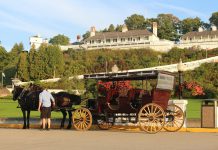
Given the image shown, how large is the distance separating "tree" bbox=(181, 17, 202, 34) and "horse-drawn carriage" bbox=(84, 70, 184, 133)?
116 meters

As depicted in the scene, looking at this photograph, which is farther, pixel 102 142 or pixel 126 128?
pixel 126 128

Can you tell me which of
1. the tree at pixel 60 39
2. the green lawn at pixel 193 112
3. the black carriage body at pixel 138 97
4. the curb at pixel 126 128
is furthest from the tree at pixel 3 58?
the black carriage body at pixel 138 97

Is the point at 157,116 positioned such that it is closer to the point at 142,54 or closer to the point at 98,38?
the point at 142,54

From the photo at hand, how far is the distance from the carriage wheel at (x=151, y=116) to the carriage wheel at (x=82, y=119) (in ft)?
6.79

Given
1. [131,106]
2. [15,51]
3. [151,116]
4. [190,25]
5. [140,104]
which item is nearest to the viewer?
[151,116]

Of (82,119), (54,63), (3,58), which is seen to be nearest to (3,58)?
(3,58)

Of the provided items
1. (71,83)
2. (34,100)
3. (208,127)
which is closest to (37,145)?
(34,100)

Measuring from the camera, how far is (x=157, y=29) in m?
123

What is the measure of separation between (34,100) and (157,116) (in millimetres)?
5316

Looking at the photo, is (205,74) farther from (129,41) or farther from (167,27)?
(167,27)

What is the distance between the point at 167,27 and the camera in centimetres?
12419

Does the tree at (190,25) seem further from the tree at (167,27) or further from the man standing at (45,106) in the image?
the man standing at (45,106)

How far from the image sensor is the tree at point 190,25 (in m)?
131

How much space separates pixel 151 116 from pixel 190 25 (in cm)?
11800
